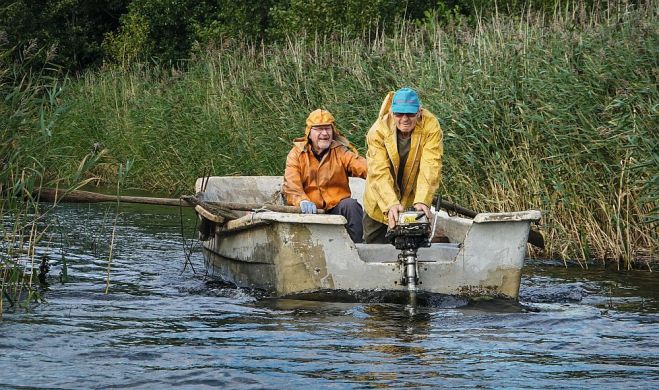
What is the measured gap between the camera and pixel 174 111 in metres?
17.8

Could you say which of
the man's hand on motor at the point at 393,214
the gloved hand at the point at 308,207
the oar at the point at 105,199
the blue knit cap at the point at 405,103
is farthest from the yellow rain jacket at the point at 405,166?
the oar at the point at 105,199

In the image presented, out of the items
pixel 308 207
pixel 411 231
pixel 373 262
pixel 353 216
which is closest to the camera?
pixel 411 231

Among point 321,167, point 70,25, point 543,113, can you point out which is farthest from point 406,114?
point 70,25

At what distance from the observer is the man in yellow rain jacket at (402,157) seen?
867 centimetres

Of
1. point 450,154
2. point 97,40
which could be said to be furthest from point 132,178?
point 97,40

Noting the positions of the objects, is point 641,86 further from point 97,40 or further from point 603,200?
point 97,40

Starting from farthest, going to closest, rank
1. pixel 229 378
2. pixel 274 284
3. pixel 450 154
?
pixel 450 154
pixel 274 284
pixel 229 378

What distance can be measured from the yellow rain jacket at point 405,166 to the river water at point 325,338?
75cm

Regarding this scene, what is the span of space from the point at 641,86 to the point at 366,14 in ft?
37.9

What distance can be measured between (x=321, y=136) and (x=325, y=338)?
3.06m

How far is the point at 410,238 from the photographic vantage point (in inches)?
318

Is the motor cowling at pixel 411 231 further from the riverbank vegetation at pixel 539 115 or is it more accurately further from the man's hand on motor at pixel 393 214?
the riverbank vegetation at pixel 539 115

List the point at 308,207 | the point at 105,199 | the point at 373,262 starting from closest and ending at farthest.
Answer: the point at 373,262 < the point at 105,199 < the point at 308,207

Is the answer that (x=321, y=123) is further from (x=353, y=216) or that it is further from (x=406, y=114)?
(x=406, y=114)
